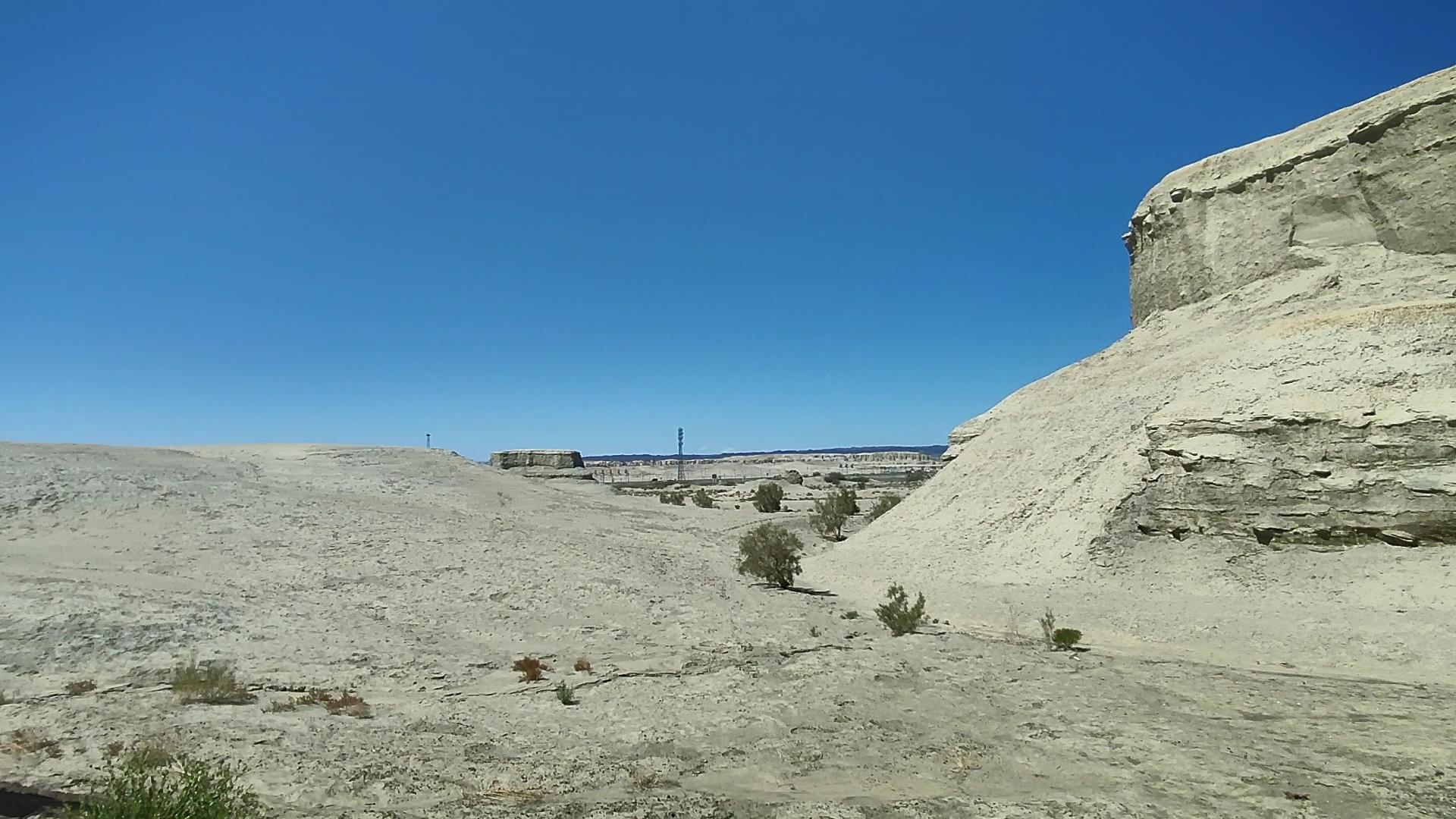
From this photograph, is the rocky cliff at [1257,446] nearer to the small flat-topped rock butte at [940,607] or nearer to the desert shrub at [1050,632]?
the small flat-topped rock butte at [940,607]

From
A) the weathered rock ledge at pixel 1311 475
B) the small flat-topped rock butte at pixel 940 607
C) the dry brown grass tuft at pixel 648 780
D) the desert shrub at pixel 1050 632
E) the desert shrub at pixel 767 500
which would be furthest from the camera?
the desert shrub at pixel 767 500

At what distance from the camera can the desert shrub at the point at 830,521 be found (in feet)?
93.0

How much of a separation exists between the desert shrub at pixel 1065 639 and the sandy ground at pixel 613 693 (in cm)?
53

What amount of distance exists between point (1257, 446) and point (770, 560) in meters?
9.78

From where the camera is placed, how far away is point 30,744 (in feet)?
21.9

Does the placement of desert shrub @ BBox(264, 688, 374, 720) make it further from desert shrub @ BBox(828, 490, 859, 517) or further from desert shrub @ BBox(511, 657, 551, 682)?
desert shrub @ BBox(828, 490, 859, 517)

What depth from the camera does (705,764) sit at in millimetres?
6902

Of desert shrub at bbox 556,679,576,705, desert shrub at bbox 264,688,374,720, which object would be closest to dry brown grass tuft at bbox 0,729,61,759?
desert shrub at bbox 264,688,374,720

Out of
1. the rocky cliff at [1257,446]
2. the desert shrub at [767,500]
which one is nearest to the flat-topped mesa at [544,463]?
the desert shrub at [767,500]

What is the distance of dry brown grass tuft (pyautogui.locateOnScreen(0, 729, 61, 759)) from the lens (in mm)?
6508

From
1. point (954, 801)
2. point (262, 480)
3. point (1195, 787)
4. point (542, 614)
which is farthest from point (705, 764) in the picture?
point (262, 480)

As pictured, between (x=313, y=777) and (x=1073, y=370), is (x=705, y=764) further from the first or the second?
(x=1073, y=370)

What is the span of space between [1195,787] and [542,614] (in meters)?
10.3

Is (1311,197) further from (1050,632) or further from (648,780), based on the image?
(648,780)
